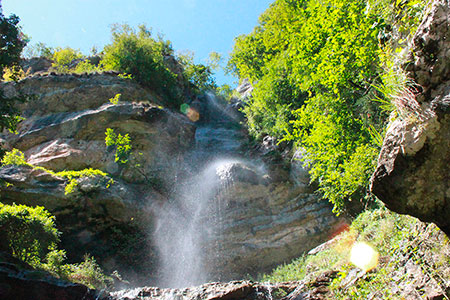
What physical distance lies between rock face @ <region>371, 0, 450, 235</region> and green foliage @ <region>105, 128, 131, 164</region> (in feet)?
41.4

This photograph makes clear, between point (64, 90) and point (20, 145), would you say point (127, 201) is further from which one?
point (64, 90)

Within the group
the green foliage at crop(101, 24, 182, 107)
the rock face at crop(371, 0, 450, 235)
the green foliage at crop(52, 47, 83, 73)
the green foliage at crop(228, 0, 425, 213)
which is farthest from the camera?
the green foliage at crop(52, 47, 83, 73)

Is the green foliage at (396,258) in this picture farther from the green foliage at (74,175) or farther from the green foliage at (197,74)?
the green foliage at (197,74)

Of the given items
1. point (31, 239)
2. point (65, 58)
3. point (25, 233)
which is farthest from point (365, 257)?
point (65, 58)

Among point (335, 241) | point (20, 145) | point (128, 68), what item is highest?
point (128, 68)

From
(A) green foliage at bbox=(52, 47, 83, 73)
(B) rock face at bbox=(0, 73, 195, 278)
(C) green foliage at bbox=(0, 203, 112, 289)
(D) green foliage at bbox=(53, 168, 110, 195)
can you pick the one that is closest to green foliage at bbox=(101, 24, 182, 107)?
(B) rock face at bbox=(0, 73, 195, 278)

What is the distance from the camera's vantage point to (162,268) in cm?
1241

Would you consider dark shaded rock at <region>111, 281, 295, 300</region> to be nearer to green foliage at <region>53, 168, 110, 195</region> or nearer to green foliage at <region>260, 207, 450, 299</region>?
green foliage at <region>260, 207, 450, 299</region>

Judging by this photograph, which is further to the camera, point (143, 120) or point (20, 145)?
point (143, 120)

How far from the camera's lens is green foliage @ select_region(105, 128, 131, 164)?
14.4m

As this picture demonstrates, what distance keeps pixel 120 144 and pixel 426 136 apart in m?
13.7

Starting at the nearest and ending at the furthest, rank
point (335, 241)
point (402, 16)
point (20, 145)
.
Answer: point (402, 16), point (335, 241), point (20, 145)

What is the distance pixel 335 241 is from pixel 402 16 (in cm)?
767

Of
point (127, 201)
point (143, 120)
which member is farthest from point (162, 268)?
point (143, 120)
